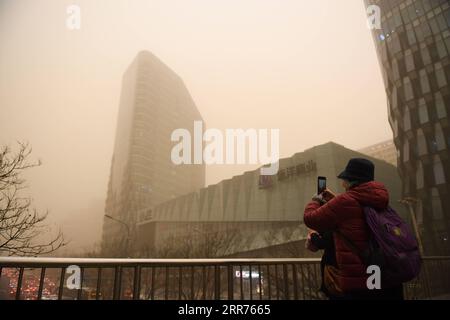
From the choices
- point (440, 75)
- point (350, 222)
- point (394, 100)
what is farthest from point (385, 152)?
point (350, 222)

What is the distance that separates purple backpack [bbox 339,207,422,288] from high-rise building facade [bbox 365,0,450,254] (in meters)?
37.3

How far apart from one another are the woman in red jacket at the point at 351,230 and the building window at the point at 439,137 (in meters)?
40.5

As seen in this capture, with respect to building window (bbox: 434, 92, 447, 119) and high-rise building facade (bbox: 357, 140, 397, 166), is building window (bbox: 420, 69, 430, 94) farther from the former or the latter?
high-rise building facade (bbox: 357, 140, 397, 166)

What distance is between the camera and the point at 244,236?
52156mm

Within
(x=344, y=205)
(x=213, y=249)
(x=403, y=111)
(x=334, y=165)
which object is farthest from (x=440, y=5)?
(x=344, y=205)

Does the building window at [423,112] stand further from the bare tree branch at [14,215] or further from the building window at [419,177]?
the bare tree branch at [14,215]

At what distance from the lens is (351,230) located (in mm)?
2438

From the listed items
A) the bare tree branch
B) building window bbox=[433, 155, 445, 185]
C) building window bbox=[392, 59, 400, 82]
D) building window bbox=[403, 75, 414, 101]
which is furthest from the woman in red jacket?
building window bbox=[392, 59, 400, 82]

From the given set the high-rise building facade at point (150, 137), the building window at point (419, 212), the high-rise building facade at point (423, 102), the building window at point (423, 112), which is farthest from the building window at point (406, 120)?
the high-rise building facade at point (150, 137)

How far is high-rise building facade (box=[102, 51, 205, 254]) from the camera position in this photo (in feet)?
404

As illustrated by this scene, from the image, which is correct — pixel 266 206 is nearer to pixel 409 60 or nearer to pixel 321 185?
pixel 409 60

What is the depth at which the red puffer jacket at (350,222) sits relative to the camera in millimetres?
2373

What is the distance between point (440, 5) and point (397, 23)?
549 cm
